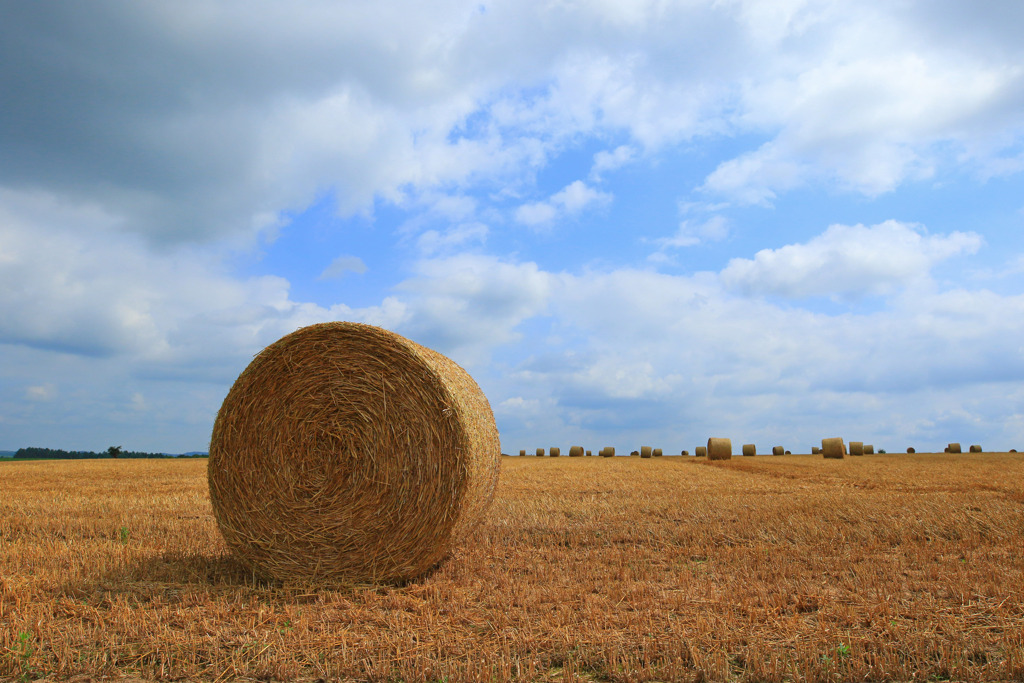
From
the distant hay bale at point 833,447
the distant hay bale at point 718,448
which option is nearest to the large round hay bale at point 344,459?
the distant hay bale at point 718,448

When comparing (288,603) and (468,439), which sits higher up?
(468,439)

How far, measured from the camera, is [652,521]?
8.93 meters

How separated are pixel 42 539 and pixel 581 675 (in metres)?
7.11

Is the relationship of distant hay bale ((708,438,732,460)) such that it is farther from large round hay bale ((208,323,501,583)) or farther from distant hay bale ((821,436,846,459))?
large round hay bale ((208,323,501,583))

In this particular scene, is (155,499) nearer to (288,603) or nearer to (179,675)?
(288,603)

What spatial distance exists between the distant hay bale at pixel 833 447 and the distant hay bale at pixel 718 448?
478cm

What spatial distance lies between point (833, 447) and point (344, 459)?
27.1m

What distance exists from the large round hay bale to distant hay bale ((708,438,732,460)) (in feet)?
73.1

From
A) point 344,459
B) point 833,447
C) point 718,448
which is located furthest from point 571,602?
point 833,447

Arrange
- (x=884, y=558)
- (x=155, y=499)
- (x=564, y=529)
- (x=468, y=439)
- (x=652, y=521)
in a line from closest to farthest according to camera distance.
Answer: (x=468, y=439)
(x=884, y=558)
(x=564, y=529)
(x=652, y=521)
(x=155, y=499)

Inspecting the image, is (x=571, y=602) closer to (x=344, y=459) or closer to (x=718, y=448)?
(x=344, y=459)

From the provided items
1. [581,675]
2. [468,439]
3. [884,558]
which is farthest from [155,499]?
[884,558]

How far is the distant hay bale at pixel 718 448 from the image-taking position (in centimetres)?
2689

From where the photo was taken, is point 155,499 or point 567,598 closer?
point 567,598
